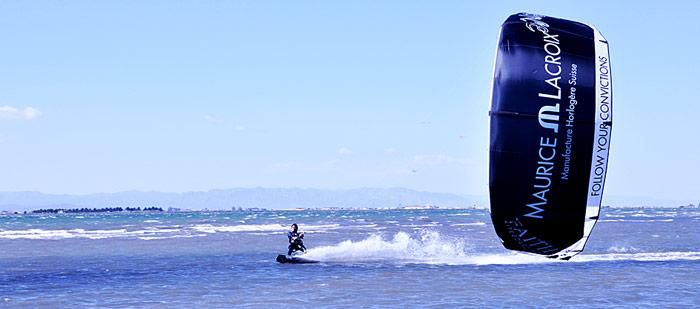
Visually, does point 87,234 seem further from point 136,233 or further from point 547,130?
point 547,130

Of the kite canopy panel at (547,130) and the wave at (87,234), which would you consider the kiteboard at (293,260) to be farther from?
the wave at (87,234)

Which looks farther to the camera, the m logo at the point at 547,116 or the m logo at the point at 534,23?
the m logo at the point at 534,23

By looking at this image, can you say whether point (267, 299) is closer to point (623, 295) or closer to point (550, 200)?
point (623, 295)

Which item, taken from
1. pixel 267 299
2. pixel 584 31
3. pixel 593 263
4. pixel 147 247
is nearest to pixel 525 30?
pixel 584 31

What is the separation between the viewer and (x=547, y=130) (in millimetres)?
12172

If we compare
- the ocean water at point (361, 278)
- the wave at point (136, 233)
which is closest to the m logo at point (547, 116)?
the ocean water at point (361, 278)

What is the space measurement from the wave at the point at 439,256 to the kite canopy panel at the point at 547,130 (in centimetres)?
2592

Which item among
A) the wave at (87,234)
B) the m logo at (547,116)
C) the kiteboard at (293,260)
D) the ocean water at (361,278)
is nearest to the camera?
the m logo at (547,116)

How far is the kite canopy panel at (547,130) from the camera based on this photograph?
12195 millimetres

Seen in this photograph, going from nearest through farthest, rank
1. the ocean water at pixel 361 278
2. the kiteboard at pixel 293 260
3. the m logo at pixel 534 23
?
the m logo at pixel 534 23 → the ocean water at pixel 361 278 → the kiteboard at pixel 293 260

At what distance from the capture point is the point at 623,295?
1056 inches

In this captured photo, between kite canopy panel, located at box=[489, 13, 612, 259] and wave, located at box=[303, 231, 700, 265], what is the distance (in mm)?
25924

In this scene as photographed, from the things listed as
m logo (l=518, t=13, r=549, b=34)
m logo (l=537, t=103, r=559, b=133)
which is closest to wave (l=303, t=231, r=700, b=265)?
m logo (l=518, t=13, r=549, b=34)

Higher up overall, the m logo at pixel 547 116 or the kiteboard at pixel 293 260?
the m logo at pixel 547 116
